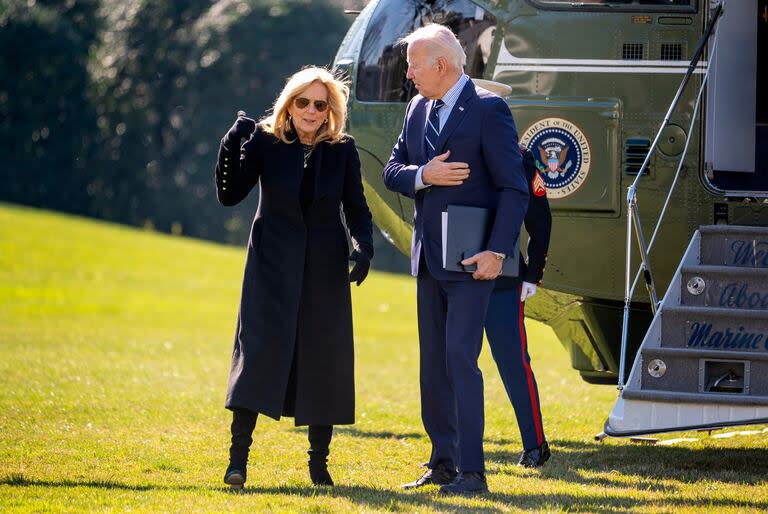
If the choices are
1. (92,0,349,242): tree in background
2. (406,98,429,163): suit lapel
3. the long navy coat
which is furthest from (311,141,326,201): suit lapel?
(92,0,349,242): tree in background

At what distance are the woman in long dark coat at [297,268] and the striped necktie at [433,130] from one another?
489 millimetres

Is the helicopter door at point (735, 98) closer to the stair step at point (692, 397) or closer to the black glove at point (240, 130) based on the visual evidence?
the stair step at point (692, 397)

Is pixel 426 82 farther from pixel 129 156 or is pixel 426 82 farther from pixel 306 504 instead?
pixel 129 156

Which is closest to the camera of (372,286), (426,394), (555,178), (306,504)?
(306,504)

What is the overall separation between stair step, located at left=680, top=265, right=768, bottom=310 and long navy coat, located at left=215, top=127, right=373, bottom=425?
1.67m

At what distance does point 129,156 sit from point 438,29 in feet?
116

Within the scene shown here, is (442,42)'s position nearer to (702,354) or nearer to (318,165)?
(318,165)

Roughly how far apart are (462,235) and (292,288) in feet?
2.98

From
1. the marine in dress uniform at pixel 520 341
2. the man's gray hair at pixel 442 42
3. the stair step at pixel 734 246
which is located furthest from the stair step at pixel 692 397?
the man's gray hair at pixel 442 42

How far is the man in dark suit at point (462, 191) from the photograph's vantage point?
19.0 feet

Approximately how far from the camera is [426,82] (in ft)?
19.3

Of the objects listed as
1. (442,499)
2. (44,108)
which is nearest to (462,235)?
(442,499)

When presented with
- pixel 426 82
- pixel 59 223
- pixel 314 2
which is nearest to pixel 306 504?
pixel 426 82

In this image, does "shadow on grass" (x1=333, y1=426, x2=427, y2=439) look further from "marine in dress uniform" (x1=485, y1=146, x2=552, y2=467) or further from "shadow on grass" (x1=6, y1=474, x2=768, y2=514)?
"shadow on grass" (x1=6, y1=474, x2=768, y2=514)
